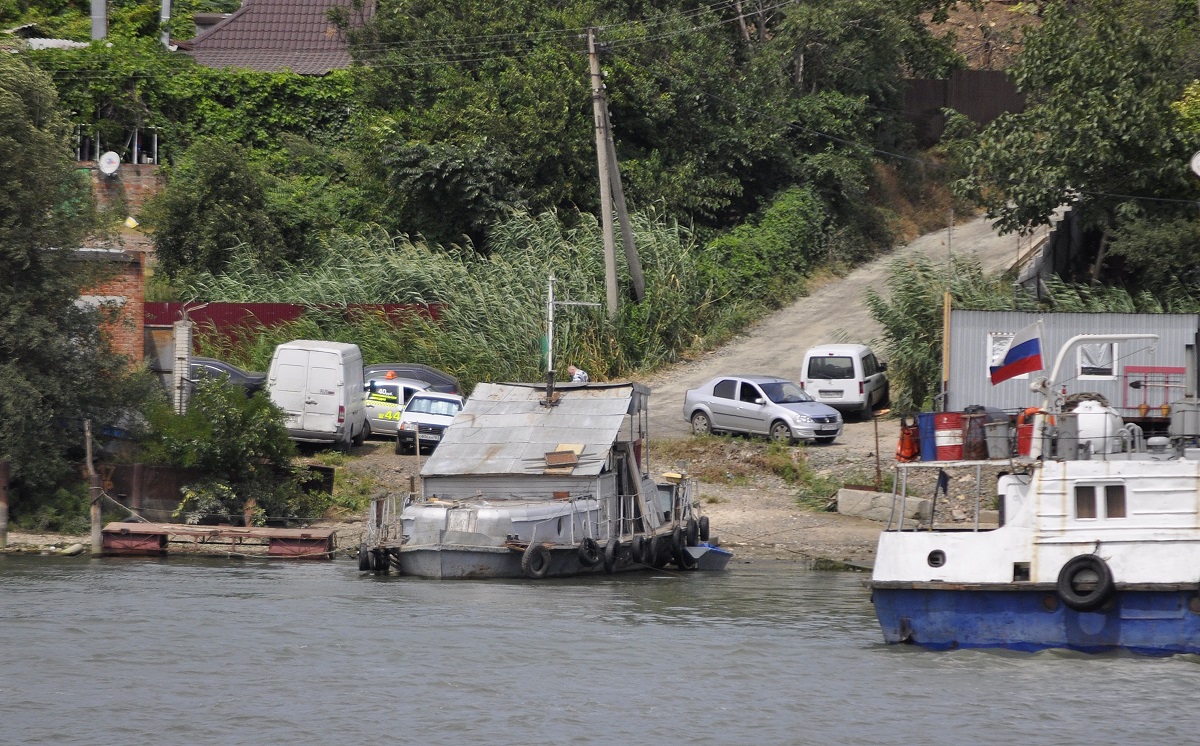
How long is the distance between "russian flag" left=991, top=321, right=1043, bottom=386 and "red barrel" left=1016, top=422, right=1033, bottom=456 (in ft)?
2.19

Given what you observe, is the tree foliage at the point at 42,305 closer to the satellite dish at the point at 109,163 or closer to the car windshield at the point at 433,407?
the car windshield at the point at 433,407

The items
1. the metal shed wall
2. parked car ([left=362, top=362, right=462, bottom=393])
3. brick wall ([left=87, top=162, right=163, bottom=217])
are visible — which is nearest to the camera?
the metal shed wall

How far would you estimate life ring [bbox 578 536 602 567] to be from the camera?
907 inches

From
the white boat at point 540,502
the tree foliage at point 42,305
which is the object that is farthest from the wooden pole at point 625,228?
the tree foliage at point 42,305

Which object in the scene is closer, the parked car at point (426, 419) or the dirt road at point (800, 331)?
the parked car at point (426, 419)

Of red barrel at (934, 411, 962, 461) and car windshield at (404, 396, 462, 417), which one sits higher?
Answer: car windshield at (404, 396, 462, 417)

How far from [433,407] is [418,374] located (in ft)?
11.7

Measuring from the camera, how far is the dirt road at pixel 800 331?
36.9 m

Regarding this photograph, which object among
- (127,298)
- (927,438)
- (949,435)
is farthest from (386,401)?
(949,435)

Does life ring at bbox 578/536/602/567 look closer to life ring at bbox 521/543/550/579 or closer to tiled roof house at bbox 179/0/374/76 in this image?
life ring at bbox 521/543/550/579

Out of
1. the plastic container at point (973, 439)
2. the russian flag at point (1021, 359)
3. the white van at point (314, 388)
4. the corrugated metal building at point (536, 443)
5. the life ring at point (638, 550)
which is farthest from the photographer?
the white van at point (314, 388)

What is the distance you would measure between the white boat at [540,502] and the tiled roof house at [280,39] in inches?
1247

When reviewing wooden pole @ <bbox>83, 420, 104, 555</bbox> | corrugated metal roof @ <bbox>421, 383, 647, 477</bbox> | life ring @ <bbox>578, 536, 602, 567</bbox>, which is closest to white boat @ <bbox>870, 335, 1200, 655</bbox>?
life ring @ <bbox>578, 536, 602, 567</bbox>

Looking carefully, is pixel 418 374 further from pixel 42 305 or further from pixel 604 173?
pixel 42 305
